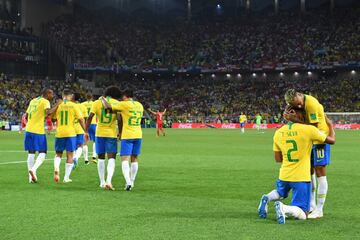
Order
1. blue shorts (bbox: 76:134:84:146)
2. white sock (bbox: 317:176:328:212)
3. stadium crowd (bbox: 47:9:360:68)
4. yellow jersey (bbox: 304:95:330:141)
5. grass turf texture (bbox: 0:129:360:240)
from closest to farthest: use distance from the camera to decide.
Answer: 1. grass turf texture (bbox: 0:129:360:240)
2. yellow jersey (bbox: 304:95:330:141)
3. white sock (bbox: 317:176:328:212)
4. blue shorts (bbox: 76:134:84:146)
5. stadium crowd (bbox: 47:9:360:68)

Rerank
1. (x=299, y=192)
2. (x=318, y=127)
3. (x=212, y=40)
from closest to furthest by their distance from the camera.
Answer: (x=299, y=192) → (x=318, y=127) → (x=212, y=40)

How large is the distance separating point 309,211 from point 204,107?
6186 centimetres

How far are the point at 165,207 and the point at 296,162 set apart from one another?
2.57 m

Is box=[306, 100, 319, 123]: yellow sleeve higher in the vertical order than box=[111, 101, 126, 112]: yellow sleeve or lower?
lower

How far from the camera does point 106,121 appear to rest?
1127cm

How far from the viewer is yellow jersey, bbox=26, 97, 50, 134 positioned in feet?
40.4

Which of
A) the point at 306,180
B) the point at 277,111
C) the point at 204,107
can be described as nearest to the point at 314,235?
the point at 306,180

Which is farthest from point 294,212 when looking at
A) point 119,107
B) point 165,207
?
point 119,107

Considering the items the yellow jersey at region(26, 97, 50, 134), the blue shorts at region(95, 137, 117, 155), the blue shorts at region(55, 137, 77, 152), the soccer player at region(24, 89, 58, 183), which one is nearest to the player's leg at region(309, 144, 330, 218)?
the blue shorts at region(95, 137, 117, 155)

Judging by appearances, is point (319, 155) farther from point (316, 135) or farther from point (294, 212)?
point (294, 212)

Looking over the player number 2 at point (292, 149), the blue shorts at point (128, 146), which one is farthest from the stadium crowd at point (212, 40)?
the player number 2 at point (292, 149)

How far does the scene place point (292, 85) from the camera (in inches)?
2753

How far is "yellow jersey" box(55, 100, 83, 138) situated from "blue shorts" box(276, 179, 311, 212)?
647 centimetres

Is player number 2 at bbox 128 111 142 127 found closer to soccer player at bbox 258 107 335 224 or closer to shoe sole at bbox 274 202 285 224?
soccer player at bbox 258 107 335 224
